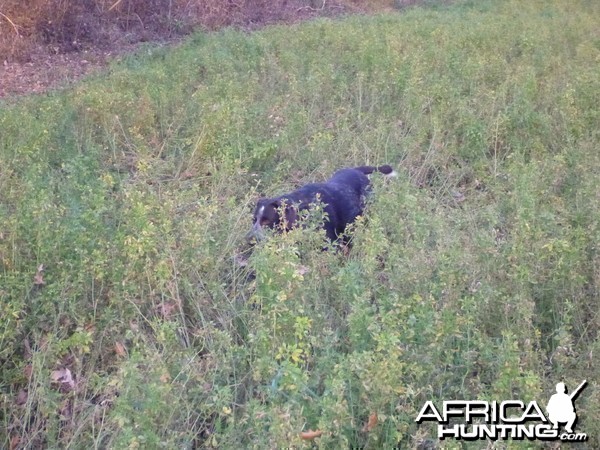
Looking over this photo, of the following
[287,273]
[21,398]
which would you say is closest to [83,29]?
[21,398]

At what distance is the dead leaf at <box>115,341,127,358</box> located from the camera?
4148 mm

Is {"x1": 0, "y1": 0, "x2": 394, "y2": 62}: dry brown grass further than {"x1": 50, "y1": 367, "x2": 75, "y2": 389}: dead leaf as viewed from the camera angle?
Yes

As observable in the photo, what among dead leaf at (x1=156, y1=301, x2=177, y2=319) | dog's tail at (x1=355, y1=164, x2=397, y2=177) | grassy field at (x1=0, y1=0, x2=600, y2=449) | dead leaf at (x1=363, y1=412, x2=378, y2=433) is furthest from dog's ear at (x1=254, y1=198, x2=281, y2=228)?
dead leaf at (x1=363, y1=412, x2=378, y2=433)

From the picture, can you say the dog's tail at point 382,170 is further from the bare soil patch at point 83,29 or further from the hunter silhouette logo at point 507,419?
the bare soil patch at point 83,29

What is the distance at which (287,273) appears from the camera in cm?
388

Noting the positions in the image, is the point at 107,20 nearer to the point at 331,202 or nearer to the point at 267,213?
the point at 331,202

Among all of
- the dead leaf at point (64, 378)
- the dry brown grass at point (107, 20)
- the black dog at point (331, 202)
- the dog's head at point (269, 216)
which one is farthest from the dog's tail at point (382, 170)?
the dry brown grass at point (107, 20)

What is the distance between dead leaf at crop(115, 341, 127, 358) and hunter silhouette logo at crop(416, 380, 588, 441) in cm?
190

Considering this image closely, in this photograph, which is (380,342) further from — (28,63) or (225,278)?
(28,63)

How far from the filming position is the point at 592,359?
3.69 meters

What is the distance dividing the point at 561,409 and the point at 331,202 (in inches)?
125

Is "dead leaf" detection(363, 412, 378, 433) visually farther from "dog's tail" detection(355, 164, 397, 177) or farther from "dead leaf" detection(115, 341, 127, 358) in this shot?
"dog's tail" detection(355, 164, 397, 177)

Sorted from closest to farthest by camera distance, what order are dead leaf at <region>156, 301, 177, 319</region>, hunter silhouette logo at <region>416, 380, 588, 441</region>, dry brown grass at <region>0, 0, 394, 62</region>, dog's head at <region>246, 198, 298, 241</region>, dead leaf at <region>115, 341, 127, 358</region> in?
1. hunter silhouette logo at <region>416, 380, 588, 441</region>
2. dead leaf at <region>115, 341, 127, 358</region>
3. dead leaf at <region>156, 301, 177, 319</region>
4. dog's head at <region>246, 198, 298, 241</region>
5. dry brown grass at <region>0, 0, 394, 62</region>

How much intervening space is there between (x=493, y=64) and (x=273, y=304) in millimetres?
6888
